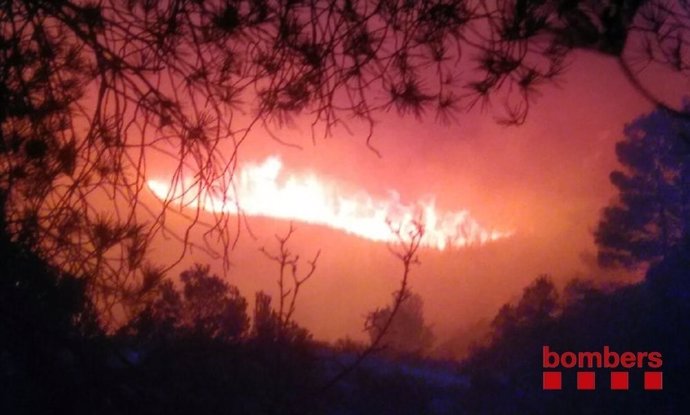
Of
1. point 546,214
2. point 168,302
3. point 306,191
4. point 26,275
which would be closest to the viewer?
point 26,275

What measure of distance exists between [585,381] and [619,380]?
19cm

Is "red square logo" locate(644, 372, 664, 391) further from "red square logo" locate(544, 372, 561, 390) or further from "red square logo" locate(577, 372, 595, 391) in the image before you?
"red square logo" locate(544, 372, 561, 390)

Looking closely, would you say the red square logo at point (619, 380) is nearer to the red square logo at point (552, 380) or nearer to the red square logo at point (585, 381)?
the red square logo at point (585, 381)

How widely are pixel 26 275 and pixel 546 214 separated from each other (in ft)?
10.7

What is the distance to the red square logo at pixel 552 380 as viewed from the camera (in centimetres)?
489

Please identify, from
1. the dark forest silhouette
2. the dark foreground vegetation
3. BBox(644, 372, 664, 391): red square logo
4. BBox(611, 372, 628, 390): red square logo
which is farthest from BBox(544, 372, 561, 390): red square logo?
the dark forest silhouette

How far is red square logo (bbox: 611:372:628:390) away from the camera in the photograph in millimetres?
4766

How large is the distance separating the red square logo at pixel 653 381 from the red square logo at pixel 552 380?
0.49 metres

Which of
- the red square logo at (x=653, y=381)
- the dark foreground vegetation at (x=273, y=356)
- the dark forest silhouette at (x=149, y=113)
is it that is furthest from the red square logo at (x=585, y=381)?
the dark forest silhouette at (x=149, y=113)

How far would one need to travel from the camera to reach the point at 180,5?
3.48m

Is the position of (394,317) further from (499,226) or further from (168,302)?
(168,302)

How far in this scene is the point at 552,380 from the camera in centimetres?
495

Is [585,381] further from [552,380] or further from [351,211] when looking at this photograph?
[351,211]

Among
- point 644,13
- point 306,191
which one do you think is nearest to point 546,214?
point 306,191
